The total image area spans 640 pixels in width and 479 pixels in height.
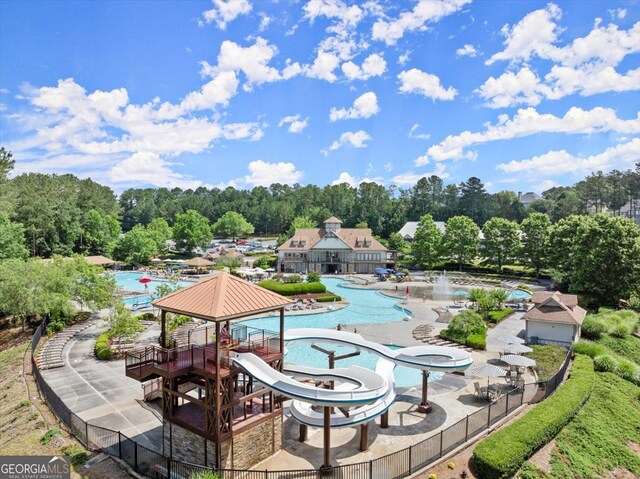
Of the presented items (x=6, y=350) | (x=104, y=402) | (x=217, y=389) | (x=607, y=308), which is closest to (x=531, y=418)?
(x=217, y=389)

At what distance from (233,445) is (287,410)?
16.6 ft

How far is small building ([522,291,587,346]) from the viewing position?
2695cm

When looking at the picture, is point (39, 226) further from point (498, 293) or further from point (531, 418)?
point (531, 418)

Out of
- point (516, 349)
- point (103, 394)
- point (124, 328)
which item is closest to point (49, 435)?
point (103, 394)

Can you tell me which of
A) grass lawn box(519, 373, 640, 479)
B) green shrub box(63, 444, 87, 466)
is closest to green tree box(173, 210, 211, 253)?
green shrub box(63, 444, 87, 466)

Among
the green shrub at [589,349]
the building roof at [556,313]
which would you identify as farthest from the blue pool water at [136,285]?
the green shrub at [589,349]

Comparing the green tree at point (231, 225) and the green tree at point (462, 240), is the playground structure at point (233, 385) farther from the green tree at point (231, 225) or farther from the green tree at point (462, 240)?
the green tree at point (231, 225)

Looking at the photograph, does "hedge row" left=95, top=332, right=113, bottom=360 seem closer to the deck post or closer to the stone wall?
the stone wall

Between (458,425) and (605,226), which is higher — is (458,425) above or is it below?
below

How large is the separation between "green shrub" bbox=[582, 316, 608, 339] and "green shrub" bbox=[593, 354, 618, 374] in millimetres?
5646

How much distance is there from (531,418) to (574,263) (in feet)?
112

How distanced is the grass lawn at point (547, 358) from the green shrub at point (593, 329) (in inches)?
185

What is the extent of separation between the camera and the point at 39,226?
2443 inches

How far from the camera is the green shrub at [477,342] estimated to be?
2633cm
